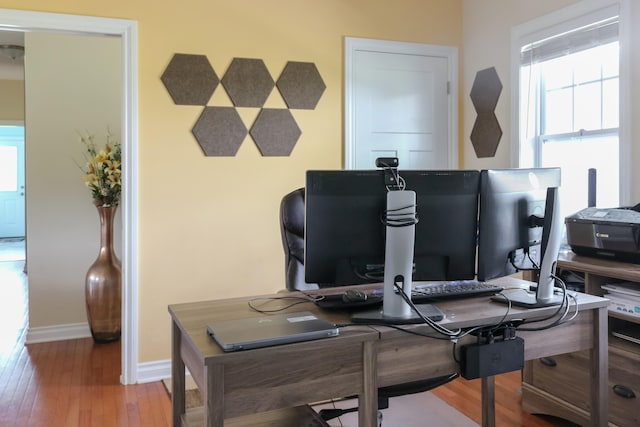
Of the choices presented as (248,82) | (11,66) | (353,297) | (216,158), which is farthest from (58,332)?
(11,66)

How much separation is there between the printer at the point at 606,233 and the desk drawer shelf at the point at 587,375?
0.05 meters

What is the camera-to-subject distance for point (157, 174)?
327cm

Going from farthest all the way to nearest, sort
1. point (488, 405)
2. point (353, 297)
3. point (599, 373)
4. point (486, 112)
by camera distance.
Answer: point (486, 112)
point (488, 405)
point (599, 373)
point (353, 297)

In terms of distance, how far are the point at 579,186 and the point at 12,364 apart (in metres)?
3.77

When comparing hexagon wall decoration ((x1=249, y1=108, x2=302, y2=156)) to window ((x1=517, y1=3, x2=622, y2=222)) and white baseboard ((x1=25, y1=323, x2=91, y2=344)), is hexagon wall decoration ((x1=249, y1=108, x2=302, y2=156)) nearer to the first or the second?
window ((x1=517, y1=3, x2=622, y2=222))

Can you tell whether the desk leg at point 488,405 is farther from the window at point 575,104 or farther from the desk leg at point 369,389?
the window at point 575,104

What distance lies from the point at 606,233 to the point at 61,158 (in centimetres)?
384

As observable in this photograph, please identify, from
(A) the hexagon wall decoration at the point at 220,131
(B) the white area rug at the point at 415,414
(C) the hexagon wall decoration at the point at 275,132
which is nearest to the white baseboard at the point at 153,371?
(B) the white area rug at the point at 415,414

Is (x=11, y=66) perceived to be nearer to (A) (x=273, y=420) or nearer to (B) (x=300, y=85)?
(B) (x=300, y=85)

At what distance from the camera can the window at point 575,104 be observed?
2887 millimetres

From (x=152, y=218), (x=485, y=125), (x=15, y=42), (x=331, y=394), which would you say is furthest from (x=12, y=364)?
(x=15, y=42)

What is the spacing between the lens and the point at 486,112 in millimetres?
3783

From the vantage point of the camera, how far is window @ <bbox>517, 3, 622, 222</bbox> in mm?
2887

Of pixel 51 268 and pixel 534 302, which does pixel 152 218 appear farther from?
pixel 534 302
